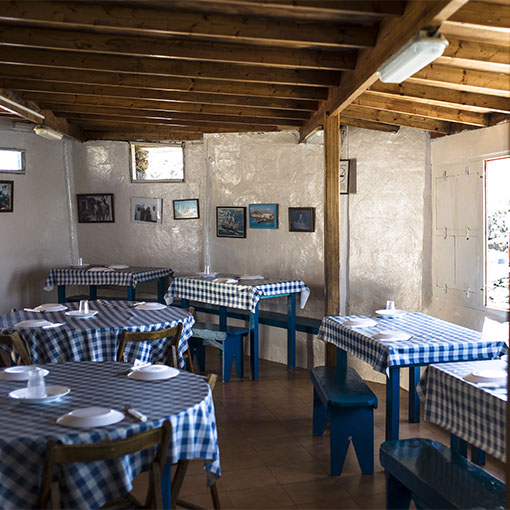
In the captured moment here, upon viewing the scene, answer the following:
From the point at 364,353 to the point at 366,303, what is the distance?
2.71 metres

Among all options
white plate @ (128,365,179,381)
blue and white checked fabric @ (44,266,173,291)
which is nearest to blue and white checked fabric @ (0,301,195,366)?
white plate @ (128,365,179,381)

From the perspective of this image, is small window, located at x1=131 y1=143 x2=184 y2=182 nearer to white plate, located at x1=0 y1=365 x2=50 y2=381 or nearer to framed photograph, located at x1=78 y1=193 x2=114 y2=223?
framed photograph, located at x1=78 y1=193 x2=114 y2=223

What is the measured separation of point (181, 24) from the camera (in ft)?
13.9

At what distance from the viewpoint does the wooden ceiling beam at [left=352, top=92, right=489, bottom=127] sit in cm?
600

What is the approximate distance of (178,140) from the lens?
921 cm

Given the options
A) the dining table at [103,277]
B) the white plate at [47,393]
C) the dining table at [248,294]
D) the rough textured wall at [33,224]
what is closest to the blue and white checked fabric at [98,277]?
the dining table at [103,277]

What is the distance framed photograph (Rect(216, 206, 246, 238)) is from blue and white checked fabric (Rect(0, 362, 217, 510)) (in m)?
4.96

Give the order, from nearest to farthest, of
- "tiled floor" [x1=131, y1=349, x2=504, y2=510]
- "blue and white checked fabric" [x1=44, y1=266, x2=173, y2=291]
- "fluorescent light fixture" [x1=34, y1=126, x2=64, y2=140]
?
"tiled floor" [x1=131, y1=349, x2=504, y2=510], "fluorescent light fixture" [x1=34, y1=126, x2=64, y2=140], "blue and white checked fabric" [x1=44, y1=266, x2=173, y2=291]

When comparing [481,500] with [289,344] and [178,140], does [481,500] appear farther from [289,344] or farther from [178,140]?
[178,140]

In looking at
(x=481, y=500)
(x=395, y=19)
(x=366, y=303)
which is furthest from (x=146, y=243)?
(x=481, y=500)

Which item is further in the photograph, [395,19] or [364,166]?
[364,166]

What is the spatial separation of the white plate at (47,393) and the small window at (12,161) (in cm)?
592

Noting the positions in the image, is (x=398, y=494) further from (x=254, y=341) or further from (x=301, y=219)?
(x=301, y=219)

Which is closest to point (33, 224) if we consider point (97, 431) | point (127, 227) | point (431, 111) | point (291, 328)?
point (127, 227)
